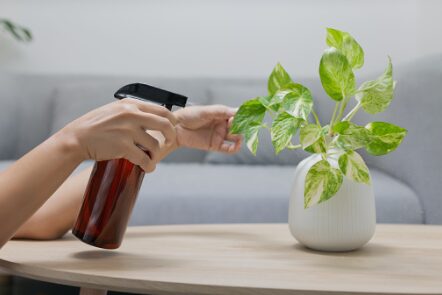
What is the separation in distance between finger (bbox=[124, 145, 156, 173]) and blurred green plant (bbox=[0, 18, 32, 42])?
245 cm

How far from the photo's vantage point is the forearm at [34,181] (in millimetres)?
796

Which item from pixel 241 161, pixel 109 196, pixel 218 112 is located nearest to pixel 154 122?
pixel 109 196

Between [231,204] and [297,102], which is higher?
[297,102]

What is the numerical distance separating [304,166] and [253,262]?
7.2 inches

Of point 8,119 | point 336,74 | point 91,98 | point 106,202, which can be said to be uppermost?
point 336,74

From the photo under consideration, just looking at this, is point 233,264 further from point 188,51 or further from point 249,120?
point 188,51

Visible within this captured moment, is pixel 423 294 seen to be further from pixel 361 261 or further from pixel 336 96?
pixel 336 96

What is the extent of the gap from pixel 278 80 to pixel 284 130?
14 cm

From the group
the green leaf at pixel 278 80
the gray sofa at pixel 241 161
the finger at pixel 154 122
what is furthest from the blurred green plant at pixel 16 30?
the finger at pixel 154 122

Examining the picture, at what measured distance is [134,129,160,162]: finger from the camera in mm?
766

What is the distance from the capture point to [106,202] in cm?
84

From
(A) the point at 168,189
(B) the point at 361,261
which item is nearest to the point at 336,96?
(B) the point at 361,261

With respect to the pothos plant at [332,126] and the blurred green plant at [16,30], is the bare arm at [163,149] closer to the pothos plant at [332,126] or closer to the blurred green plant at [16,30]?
the pothos plant at [332,126]

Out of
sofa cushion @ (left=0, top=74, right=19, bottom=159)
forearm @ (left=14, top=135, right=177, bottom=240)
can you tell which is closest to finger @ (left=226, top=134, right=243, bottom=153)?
forearm @ (left=14, top=135, right=177, bottom=240)
